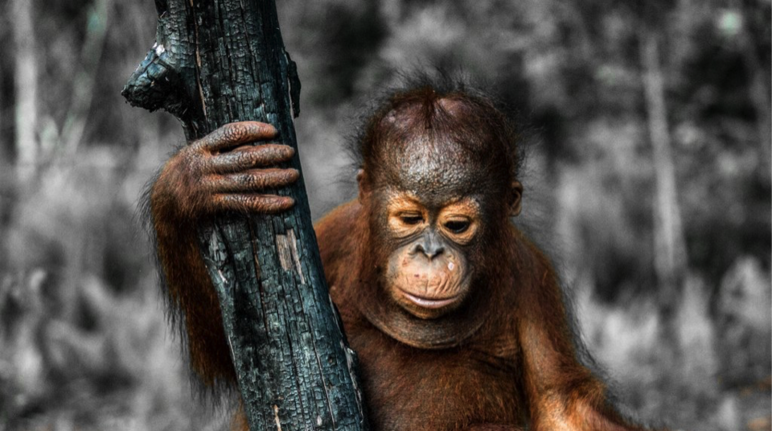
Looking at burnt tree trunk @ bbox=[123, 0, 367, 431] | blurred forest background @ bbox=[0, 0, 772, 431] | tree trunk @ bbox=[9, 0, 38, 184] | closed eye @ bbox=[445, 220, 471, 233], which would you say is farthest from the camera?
tree trunk @ bbox=[9, 0, 38, 184]

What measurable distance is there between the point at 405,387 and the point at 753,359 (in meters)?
4.55

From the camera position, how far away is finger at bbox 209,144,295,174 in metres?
2.47

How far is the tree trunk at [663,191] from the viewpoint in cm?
767

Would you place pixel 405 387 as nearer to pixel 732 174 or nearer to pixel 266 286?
pixel 266 286

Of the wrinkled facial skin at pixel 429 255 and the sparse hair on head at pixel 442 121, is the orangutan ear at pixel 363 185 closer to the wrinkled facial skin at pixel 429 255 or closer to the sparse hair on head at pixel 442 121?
the sparse hair on head at pixel 442 121

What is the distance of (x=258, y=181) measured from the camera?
2.46 metres

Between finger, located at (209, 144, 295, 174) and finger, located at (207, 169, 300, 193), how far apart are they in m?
0.02

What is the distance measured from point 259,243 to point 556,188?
653 centimetres

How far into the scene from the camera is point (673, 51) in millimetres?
8336

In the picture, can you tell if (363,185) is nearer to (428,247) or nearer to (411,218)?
(411,218)

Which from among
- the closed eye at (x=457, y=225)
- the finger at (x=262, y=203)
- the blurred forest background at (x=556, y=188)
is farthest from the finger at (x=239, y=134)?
the blurred forest background at (x=556, y=188)

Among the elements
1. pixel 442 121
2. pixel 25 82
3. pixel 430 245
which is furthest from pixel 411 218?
pixel 25 82

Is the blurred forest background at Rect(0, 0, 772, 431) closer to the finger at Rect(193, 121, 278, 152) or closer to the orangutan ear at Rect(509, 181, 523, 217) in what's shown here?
the orangutan ear at Rect(509, 181, 523, 217)

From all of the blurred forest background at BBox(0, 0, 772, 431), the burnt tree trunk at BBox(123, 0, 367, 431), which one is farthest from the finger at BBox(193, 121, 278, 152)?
the blurred forest background at BBox(0, 0, 772, 431)
